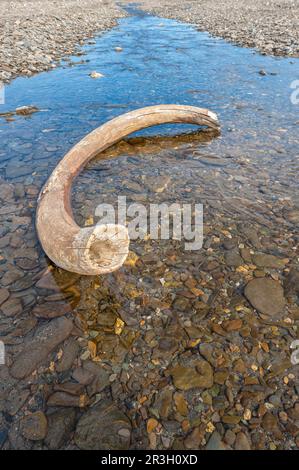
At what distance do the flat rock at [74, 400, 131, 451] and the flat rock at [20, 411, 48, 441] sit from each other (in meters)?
0.28

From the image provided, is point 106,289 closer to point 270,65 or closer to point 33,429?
point 33,429

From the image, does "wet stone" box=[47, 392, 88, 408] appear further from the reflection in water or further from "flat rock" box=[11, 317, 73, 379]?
"flat rock" box=[11, 317, 73, 379]

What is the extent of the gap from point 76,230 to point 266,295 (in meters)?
2.32

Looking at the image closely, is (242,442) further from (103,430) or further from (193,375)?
(103,430)

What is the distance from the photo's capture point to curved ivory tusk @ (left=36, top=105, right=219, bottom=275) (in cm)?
326

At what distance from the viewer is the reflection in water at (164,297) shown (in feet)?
8.68

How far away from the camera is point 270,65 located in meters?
11.9

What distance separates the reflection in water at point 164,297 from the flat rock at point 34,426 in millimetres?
27

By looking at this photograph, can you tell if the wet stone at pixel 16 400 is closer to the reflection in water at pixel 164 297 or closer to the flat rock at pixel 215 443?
the reflection in water at pixel 164 297

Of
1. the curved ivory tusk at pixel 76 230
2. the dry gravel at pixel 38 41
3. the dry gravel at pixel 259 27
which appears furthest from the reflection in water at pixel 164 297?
the dry gravel at pixel 259 27

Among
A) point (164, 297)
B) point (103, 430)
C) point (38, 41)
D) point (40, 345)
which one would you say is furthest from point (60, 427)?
point (38, 41)

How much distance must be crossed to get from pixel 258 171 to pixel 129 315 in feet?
13.0

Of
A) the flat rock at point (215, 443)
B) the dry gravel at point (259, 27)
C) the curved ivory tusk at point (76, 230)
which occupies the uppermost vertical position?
the dry gravel at point (259, 27)

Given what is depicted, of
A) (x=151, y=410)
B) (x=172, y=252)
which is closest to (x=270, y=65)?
(x=172, y=252)
